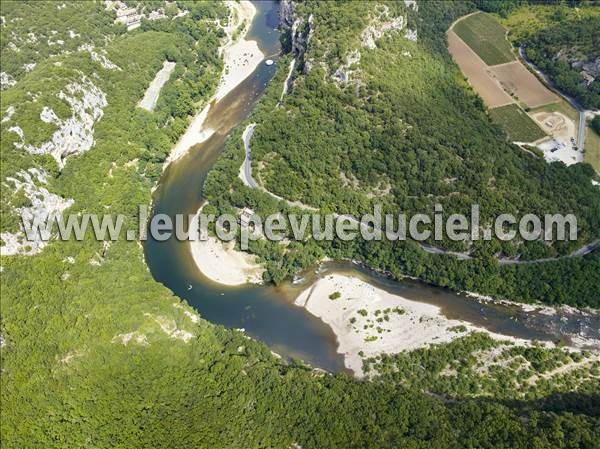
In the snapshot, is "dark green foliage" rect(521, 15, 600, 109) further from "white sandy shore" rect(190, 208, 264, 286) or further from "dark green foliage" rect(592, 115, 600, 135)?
"white sandy shore" rect(190, 208, 264, 286)

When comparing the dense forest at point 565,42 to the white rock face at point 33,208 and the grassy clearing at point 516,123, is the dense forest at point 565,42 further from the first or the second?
the white rock face at point 33,208

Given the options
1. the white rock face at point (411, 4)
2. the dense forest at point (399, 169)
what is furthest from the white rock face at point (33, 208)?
the white rock face at point (411, 4)

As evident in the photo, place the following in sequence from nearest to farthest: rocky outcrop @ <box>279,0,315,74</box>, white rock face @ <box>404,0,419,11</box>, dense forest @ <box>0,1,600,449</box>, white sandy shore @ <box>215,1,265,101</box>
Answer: dense forest @ <box>0,1,600,449</box> < rocky outcrop @ <box>279,0,315,74</box> < white rock face @ <box>404,0,419,11</box> < white sandy shore @ <box>215,1,265,101</box>

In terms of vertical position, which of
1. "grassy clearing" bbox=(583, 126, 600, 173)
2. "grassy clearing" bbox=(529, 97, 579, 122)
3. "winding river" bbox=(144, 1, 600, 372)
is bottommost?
"winding river" bbox=(144, 1, 600, 372)

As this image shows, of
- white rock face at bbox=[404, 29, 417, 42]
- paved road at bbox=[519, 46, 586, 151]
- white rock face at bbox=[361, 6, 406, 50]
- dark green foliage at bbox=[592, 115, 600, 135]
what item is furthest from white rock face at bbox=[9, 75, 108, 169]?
dark green foliage at bbox=[592, 115, 600, 135]

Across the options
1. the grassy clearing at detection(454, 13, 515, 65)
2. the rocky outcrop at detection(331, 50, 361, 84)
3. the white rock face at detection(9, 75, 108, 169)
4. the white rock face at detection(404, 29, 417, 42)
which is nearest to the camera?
the white rock face at detection(9, 75, 108, 169)

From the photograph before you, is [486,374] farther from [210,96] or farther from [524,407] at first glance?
[210,96]
